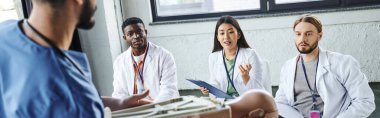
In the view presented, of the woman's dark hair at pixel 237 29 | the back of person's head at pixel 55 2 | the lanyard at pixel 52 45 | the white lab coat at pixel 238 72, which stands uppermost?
the back of person's head at pixel 55 2

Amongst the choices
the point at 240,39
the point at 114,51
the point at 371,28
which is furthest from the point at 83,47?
the point at 371,28

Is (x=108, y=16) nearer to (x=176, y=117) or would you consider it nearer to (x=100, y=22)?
(x=100, y=22)

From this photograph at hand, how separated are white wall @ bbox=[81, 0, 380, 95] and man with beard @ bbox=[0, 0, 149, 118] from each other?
9.32ft

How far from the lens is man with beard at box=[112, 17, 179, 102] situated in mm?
2637

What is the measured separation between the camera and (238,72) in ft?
Answer: 8.46

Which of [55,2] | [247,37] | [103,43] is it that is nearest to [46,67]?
[55,2]

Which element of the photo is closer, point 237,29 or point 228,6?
point 237,29

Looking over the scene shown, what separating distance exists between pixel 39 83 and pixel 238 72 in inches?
71.4

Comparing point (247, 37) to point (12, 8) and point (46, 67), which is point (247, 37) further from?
point (46, 67)

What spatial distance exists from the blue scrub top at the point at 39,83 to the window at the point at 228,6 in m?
3.24

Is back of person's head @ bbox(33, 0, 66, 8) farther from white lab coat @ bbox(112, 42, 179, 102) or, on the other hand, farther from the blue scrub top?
white lab coat @ bbox(112, 42, 179, 102)

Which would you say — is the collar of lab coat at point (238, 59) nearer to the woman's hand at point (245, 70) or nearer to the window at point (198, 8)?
the woman's hand at point (245, 70)

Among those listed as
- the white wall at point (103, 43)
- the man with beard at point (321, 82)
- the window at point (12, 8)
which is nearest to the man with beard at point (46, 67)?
the man with beard at point (321, 82)

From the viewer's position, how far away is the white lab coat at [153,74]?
2.66 meters
